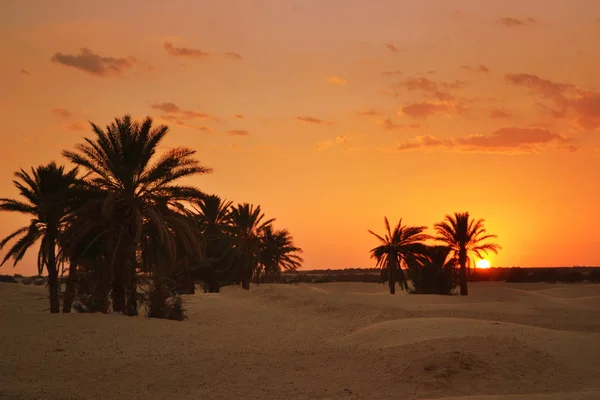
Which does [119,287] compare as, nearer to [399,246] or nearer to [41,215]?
[41,215]

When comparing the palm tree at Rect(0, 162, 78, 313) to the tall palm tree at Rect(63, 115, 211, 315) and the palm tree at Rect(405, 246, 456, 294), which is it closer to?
the tall palm tree at Rect(63, 115, 211, 315)

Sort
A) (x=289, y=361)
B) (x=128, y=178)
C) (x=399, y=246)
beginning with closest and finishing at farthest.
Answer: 1. (x=289, y=361)
2. (x=128, y=178)
3. (x=399, y=246)

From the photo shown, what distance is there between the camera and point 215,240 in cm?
5375

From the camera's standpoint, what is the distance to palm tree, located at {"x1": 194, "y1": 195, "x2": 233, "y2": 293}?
1929 inches

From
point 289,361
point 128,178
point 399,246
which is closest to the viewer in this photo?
point 289,361

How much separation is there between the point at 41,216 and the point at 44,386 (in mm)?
18381

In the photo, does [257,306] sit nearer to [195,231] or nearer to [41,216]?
[195,231]

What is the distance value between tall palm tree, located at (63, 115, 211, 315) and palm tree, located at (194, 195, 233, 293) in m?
20.3

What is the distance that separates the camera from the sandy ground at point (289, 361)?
1272 centimetres

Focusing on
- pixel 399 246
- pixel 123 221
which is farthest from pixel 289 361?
pixel 399 246

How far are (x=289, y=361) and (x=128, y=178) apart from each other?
499 inches

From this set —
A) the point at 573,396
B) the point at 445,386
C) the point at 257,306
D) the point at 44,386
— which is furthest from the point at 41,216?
the point at 573,396

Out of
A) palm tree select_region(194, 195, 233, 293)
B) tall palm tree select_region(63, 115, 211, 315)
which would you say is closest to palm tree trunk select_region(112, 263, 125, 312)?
tall palm tree select_region(63, 115, 211, 315)

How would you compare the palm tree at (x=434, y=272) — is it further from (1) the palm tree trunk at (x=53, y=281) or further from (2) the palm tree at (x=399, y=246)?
(1) the palm tree trunk at (x=53, y=281)
